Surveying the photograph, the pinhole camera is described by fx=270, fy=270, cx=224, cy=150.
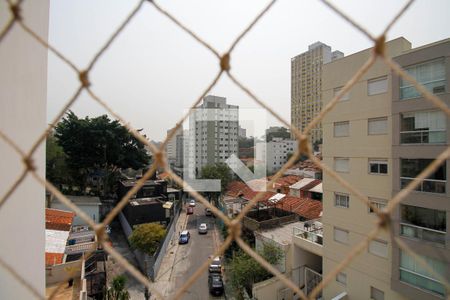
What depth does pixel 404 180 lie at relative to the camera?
375 cm

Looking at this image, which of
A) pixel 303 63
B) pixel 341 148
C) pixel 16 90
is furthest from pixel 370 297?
pixel 303 63

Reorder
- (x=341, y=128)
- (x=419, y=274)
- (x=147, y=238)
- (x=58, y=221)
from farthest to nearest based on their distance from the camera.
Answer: (x=147, y=238) → (x=58, y=221) → (x=341, y=128) → (x=419, y=274)

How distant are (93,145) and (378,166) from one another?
1114 centimetres

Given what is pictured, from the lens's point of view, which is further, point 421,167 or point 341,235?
point 341,235

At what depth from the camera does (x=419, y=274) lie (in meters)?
3.60

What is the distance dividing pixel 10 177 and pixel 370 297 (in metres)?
5.06

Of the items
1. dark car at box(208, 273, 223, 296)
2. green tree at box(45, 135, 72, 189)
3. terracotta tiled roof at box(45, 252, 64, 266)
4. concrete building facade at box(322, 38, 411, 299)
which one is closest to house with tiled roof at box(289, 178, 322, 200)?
dark car at box(208, 273, 223, 296)

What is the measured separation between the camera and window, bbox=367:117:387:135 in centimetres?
405

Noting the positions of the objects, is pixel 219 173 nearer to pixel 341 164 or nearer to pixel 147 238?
pixel 147 238

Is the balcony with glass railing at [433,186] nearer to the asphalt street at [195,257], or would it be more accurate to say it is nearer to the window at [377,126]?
the window at [377,126]

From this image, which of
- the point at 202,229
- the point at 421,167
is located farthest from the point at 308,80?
the point at 421,167

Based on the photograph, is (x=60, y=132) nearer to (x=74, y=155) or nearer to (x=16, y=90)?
(x=74, y=155)

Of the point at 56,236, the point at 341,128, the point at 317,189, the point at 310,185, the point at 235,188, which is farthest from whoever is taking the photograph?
the point at 235,188

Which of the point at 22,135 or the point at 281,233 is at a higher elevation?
the point at 22,135
